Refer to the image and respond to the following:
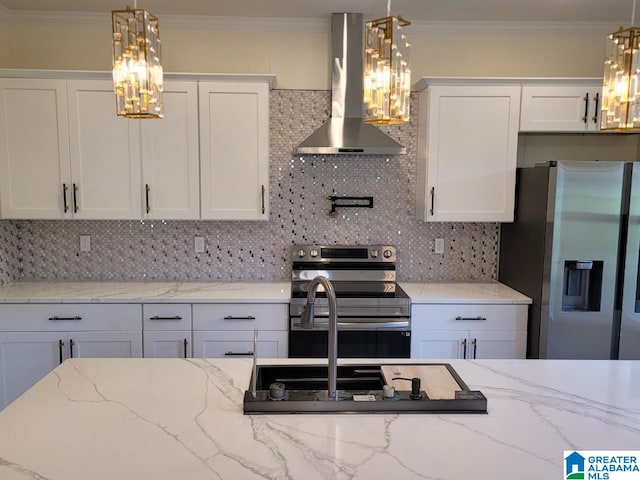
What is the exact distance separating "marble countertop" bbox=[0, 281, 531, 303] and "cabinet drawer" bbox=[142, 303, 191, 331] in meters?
0.04

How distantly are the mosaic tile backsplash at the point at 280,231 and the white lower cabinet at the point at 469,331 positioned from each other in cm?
65

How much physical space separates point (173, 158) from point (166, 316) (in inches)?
40.3

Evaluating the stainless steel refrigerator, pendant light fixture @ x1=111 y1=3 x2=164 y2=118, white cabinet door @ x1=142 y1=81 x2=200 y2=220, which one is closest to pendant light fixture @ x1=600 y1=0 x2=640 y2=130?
the stainless steel refrigerator

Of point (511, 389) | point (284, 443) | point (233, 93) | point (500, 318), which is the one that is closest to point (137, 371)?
point (284, 443)

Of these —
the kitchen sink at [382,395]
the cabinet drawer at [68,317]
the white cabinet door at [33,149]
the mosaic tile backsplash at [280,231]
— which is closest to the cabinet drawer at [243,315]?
the cabinet drawer at [68,317]

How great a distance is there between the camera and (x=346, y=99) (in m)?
3.39

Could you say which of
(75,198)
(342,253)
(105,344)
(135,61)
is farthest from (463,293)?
(75,198)

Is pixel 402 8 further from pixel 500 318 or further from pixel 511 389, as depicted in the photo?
pixel 511 389

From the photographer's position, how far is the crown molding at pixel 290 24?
133 inches

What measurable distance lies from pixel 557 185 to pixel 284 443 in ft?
7.65

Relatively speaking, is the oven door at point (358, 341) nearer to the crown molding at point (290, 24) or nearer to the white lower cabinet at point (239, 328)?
the white lower cabinet at point (239, 328)

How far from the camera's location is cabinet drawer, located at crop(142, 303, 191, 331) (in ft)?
10.0

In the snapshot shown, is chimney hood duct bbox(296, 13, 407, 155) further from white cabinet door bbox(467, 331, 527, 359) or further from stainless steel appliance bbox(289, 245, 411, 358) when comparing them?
white cabinet door bbox(467, 331, 527, 359)

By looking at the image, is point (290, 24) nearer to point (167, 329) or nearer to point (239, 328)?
point (239, 328)
